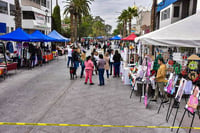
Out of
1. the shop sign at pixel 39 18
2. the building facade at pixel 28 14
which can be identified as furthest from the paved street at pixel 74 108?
the shop sign at pixel 39 18

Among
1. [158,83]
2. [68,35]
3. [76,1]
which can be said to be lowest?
[158,83]

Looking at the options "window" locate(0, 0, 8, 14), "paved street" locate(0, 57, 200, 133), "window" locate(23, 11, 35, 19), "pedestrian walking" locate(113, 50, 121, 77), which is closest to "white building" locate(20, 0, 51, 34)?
"window" locate(23, 11, 35, 19)

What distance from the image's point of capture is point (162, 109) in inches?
281

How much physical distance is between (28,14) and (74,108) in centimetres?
3602

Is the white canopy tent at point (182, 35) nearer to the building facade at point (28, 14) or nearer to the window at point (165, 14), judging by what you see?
the window at point (165, 14)

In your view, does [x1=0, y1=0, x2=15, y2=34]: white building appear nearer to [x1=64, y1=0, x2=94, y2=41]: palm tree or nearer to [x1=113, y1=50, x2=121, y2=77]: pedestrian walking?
[x1=64, y1=0, x2=94, y2=41]: palm tree

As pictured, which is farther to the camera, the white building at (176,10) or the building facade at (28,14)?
the building facade at (28,14)

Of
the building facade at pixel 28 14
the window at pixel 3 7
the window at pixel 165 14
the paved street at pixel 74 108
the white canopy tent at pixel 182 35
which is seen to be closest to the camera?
the paved street at pixel 74 108

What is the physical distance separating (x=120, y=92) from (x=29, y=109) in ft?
14.1

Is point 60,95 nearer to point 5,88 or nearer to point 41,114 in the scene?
point 41,114

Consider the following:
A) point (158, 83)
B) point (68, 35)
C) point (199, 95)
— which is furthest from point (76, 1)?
point (199, 95)

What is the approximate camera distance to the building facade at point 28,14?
30.2 metres

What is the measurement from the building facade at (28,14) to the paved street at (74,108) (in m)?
23.4

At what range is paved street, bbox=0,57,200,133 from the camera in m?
5.54
